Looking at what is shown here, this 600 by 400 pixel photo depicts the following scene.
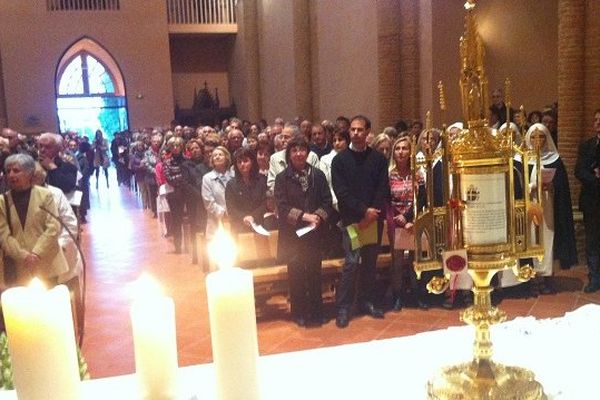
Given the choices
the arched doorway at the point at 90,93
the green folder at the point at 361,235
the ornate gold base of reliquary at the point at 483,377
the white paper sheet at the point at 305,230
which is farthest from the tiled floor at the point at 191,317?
the arched doorway at the point at 90,93

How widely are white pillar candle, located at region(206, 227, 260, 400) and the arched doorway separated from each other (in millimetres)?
22312

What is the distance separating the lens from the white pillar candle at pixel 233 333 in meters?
1.05

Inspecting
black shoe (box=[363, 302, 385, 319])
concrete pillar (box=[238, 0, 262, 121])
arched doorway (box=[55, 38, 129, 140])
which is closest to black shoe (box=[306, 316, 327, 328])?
black shoe (box=[363, 302, 385, 319])

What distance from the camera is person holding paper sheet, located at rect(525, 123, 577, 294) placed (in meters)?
6.09

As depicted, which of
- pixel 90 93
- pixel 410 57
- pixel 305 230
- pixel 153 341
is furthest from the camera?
pixel 90 93

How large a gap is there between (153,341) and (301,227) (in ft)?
14.6

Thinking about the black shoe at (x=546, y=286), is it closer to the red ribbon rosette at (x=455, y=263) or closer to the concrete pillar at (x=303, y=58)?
the red ribbon rosette at (x=455, y=263)

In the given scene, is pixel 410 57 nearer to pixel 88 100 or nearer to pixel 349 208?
pixel 349 208

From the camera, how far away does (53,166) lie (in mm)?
7617

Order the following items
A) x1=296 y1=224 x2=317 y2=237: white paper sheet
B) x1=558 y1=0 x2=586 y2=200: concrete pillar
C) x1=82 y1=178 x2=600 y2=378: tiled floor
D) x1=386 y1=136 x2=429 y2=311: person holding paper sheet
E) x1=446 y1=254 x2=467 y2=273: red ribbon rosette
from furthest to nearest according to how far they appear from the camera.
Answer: x1=558 y1=0 x2=586 y2=200: concrete pillar, x1=386 y1=136 x2=429 y2=311: person holding paper sheet, x1=296 y1=224 x2=317 y2=237: white paper sheet, x1=82 y1=178 x2=600 y2=378: tiled floor, x1=446 y1=254 x2=467 y2=273: red ribbon rosette

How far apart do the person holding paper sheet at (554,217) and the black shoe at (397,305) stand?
130 cm

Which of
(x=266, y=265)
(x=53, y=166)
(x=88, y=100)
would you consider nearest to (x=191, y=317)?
(x=266, y=265)

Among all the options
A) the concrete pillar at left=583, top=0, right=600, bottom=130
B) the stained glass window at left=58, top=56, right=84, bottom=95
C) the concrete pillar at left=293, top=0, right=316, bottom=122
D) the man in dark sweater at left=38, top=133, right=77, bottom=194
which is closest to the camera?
the concrete pillar at left=583, top=0, right=600, bottom=130

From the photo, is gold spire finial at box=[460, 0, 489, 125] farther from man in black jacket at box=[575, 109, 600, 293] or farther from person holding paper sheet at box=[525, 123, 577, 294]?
man in black jacket at box=[575, 109, 600, 293]
